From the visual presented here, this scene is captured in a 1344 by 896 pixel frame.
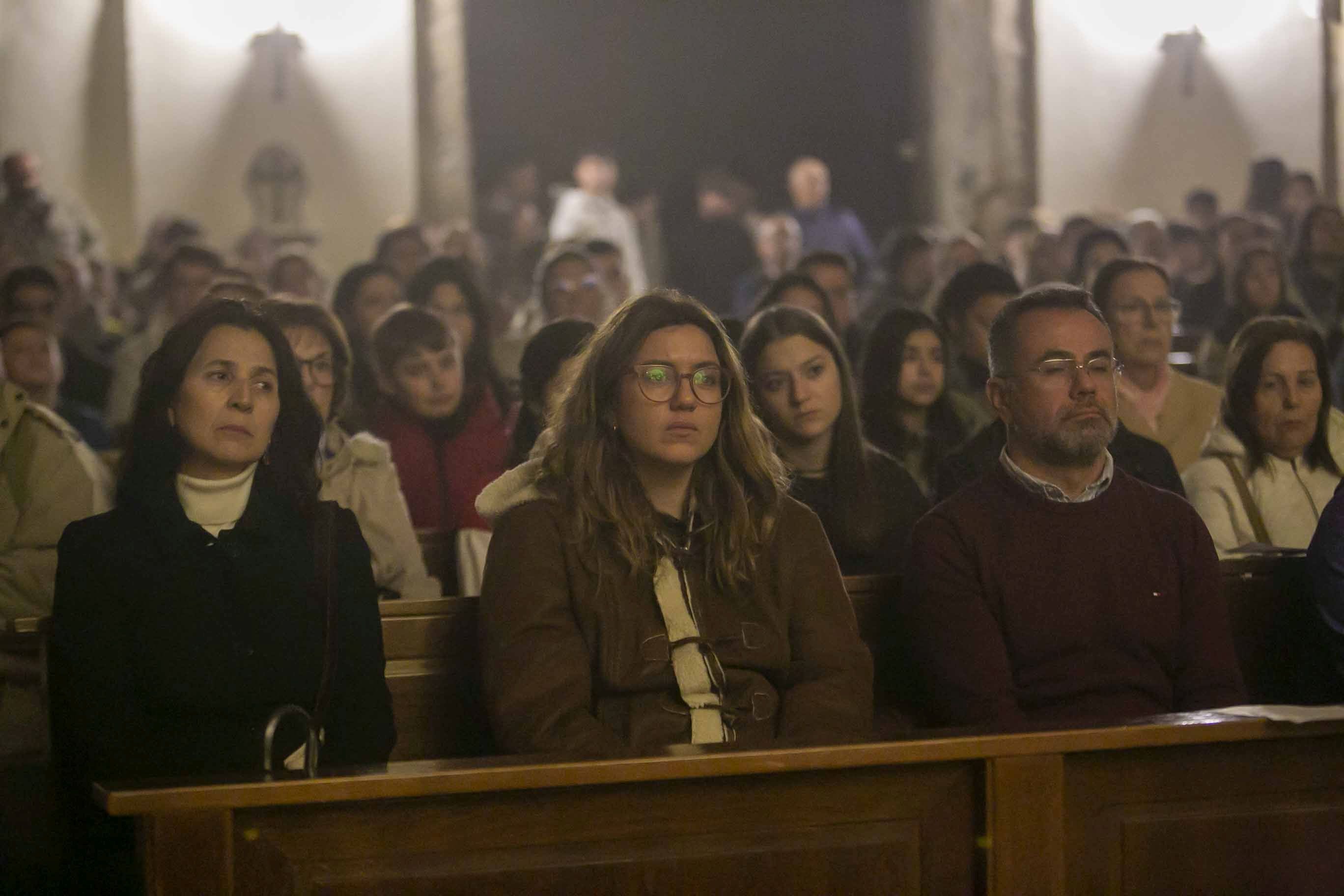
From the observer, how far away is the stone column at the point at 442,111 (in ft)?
39.1

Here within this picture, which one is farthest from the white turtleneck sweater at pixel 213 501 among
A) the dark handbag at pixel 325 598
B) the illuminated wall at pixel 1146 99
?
the illuminated wall at pixel 1146 99

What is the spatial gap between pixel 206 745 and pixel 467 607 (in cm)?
61

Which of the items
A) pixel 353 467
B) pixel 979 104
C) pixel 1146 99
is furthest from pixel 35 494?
pixel 1146 99

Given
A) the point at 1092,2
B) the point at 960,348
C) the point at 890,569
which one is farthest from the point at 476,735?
the point at 1092,2

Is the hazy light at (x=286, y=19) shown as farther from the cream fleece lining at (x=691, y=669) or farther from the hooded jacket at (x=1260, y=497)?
the cream fleece lining at (x=691, y=669)

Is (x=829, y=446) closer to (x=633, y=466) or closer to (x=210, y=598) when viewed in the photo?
(x=633, y=466)

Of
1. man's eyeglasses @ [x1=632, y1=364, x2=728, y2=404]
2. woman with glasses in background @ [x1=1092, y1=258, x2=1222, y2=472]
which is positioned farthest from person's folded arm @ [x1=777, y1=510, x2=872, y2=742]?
woman with glasses in background @ [x1=1092, y1=258, x2=1222, y2=472]

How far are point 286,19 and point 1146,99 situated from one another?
6.37m

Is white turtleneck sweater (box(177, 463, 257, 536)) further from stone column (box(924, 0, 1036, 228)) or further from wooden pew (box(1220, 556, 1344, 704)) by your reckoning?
stone column (box(924, 0, 1036, 228))

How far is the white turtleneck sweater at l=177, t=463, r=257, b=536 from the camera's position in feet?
9.77

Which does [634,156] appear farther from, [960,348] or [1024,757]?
[1024,757]

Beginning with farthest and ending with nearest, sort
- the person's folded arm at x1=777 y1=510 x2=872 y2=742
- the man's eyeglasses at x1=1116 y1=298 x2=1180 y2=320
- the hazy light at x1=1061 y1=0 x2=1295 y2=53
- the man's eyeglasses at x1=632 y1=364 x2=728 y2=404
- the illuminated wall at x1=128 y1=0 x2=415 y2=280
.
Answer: the hazy light at x1=1061 y1=0 x2=1295 y2=53
the illuminated wall at x1=128 y1=0 x2=415 y2=280
the man's eyeglasses at x1=1116 y1=298 x2=1180 y2=320
the man's eyeglasses at x1=632 y1=364 x2=728 y2=404
the person's folded arm at x1=777 y1=510 x2=872 y2=742

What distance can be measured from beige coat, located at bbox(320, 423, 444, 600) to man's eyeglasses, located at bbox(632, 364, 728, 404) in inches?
49.3

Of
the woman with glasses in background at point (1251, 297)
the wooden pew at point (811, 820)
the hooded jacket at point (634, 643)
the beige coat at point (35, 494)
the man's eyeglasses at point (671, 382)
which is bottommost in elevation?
the wooden pew at point (811, 820)
